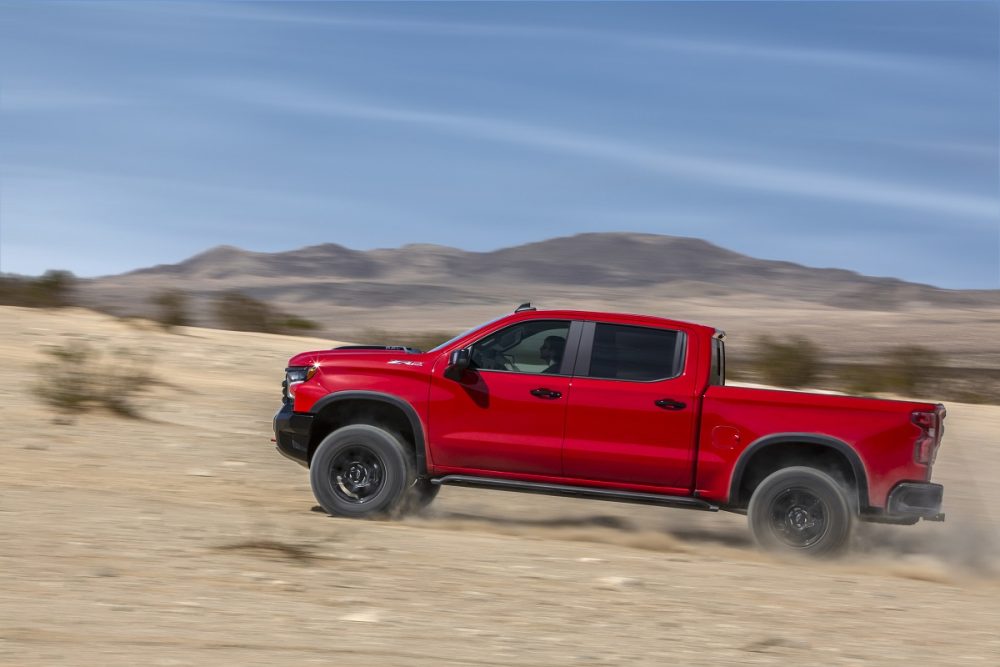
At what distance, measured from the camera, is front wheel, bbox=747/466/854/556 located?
8094 mm

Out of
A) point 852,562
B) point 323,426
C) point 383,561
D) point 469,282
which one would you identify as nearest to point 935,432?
point 852,562

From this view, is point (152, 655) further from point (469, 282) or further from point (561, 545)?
point (469, 282)

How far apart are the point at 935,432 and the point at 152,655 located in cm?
548

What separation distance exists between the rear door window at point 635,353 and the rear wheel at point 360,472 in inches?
63.7

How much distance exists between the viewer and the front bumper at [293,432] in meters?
8.88

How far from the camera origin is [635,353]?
8.48 meters

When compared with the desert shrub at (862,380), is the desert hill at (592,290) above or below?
above

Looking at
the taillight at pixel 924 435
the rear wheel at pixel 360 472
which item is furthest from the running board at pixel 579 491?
the taillight at pixel 924 435

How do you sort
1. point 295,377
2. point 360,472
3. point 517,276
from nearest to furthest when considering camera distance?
1. point 360,472
2. point 295,377
3. point 517,276

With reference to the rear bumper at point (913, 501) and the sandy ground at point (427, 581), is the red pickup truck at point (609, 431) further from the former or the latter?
the sandy ground at point (427, 581)


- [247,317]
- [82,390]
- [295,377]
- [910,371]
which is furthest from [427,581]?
[247,317]

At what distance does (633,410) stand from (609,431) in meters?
0.23

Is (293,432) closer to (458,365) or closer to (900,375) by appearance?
(458,365)

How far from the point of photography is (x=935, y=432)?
805 centimetres
